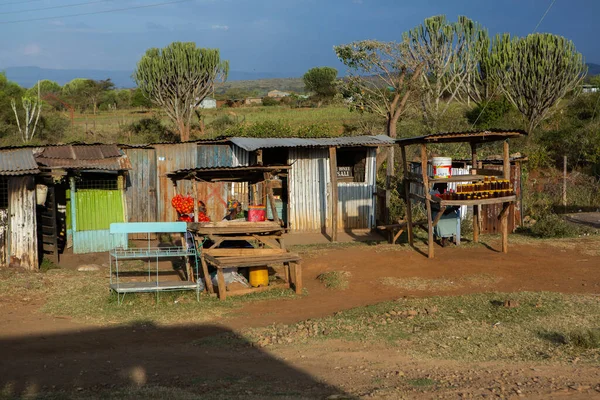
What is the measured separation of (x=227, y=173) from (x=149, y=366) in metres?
4.86

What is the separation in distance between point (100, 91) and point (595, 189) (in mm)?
51926

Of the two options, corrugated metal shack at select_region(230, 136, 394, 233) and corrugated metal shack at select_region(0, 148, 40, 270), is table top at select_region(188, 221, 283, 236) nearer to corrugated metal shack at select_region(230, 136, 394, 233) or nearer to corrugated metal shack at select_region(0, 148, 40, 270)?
corrugated metal shack at select_region(0, 148, 40, 270)

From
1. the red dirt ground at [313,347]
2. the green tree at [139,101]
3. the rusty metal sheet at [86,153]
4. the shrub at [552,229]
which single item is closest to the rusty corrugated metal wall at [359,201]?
the red dirt ground at [313,347]

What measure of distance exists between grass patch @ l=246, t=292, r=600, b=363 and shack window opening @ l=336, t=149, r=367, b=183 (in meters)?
8.26

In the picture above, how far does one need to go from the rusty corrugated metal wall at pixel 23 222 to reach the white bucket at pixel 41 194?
12.1 inches

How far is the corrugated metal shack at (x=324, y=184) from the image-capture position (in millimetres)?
18391

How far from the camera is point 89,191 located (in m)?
16.5

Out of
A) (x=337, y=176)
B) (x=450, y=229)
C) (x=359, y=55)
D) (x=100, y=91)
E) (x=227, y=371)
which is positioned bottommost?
(x=227, y=371)

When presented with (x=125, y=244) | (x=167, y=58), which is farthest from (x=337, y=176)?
(x=167, y=58)

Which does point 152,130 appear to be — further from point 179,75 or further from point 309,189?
point 309,189

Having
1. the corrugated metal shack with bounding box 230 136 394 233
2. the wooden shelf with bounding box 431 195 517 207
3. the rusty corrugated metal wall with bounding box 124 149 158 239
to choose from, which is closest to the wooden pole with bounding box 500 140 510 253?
Answer: the wooden shelf with bounding box 431 195 517 207

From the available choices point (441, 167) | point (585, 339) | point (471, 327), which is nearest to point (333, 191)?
point (441, 167)

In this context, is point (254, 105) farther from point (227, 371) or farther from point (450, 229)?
point (227, 371)

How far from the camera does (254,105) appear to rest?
61625 mm
